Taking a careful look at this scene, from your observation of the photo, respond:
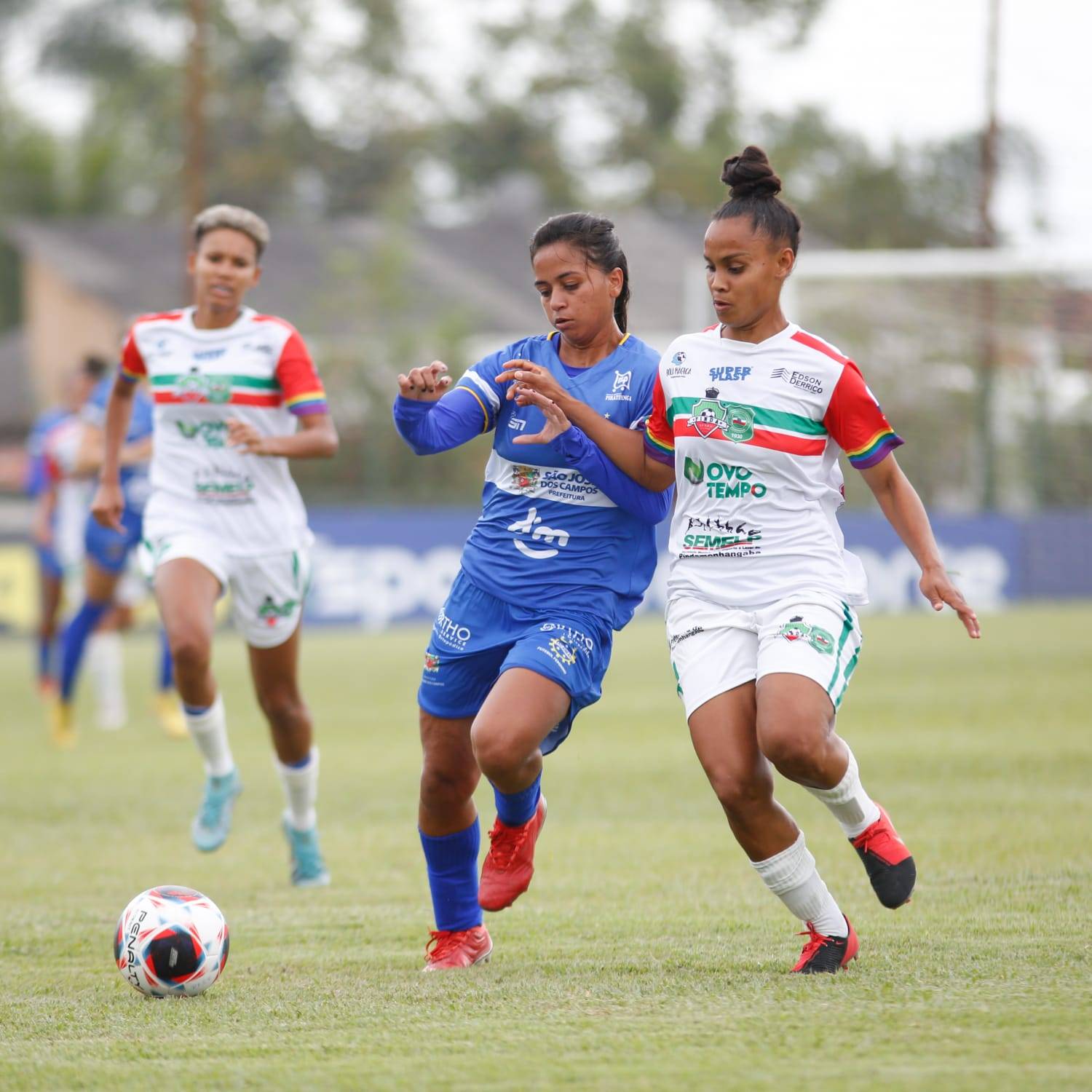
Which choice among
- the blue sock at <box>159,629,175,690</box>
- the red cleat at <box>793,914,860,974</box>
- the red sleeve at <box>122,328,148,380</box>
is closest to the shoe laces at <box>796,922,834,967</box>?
the red cleat at <box>793,914,860,974</box>

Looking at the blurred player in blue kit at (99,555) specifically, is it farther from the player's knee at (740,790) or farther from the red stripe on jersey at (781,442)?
the player's knee at (740,790)

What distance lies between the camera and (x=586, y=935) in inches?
219

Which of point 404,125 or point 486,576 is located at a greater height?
point 404,125

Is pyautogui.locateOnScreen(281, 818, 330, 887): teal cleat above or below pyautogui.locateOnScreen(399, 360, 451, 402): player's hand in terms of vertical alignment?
below

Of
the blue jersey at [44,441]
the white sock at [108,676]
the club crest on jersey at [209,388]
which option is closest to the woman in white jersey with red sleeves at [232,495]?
the club crest on jersey at [209,388]

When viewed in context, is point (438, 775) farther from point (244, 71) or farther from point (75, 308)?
point (244, 71)

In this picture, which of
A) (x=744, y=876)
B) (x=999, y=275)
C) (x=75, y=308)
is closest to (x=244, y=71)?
(x=75, y=308)

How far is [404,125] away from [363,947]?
48803mm

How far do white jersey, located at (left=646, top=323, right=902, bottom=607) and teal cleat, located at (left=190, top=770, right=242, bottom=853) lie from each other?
2.78 m

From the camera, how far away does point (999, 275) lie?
24188mm

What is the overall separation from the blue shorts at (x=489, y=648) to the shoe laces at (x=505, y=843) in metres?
0.25

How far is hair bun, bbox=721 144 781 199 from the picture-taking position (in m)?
4.91

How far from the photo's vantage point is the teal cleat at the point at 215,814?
22.5 ft

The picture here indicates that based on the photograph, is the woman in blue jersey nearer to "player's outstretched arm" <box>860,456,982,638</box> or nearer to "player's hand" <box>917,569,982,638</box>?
"player's outstretched arm" <box>860,456,982,638</box>
